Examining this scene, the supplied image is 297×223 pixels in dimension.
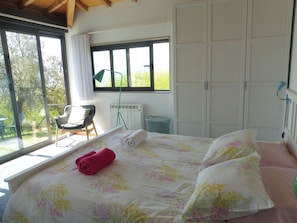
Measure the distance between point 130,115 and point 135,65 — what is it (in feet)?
3.13

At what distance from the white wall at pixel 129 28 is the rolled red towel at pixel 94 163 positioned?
7.38ft

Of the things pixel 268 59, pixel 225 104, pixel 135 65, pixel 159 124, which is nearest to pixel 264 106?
pixel 225 104

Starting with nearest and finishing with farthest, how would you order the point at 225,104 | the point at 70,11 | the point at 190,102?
the point at 225,104 < the point at 190,102 < the point at 70,11

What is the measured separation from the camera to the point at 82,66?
14.0 feet

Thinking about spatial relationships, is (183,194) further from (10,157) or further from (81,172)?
(10,157)

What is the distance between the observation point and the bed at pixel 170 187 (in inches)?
40.3

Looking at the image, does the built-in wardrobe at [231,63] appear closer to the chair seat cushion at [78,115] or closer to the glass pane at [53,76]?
the chair seat cushion at [78,115]

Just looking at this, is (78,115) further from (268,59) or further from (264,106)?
(268,59)

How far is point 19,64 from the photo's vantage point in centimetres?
355

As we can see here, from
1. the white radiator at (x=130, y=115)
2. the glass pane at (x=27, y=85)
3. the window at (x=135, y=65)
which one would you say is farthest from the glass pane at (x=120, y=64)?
the glass pane at (x=27, y=85)

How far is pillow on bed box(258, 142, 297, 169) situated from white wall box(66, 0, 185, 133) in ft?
7.04

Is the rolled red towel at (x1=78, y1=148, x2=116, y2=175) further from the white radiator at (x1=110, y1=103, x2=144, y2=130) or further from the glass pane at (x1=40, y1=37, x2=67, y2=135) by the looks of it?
the glass pane at (x1=40, y1=37, x2=67, y2=135)

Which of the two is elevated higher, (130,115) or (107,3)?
(107,3)

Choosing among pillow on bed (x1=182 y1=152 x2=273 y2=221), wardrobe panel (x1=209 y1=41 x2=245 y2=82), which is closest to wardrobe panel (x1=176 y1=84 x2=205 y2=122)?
wardrobe panel (x1=209 y1=41 x2=245 y2=82)
